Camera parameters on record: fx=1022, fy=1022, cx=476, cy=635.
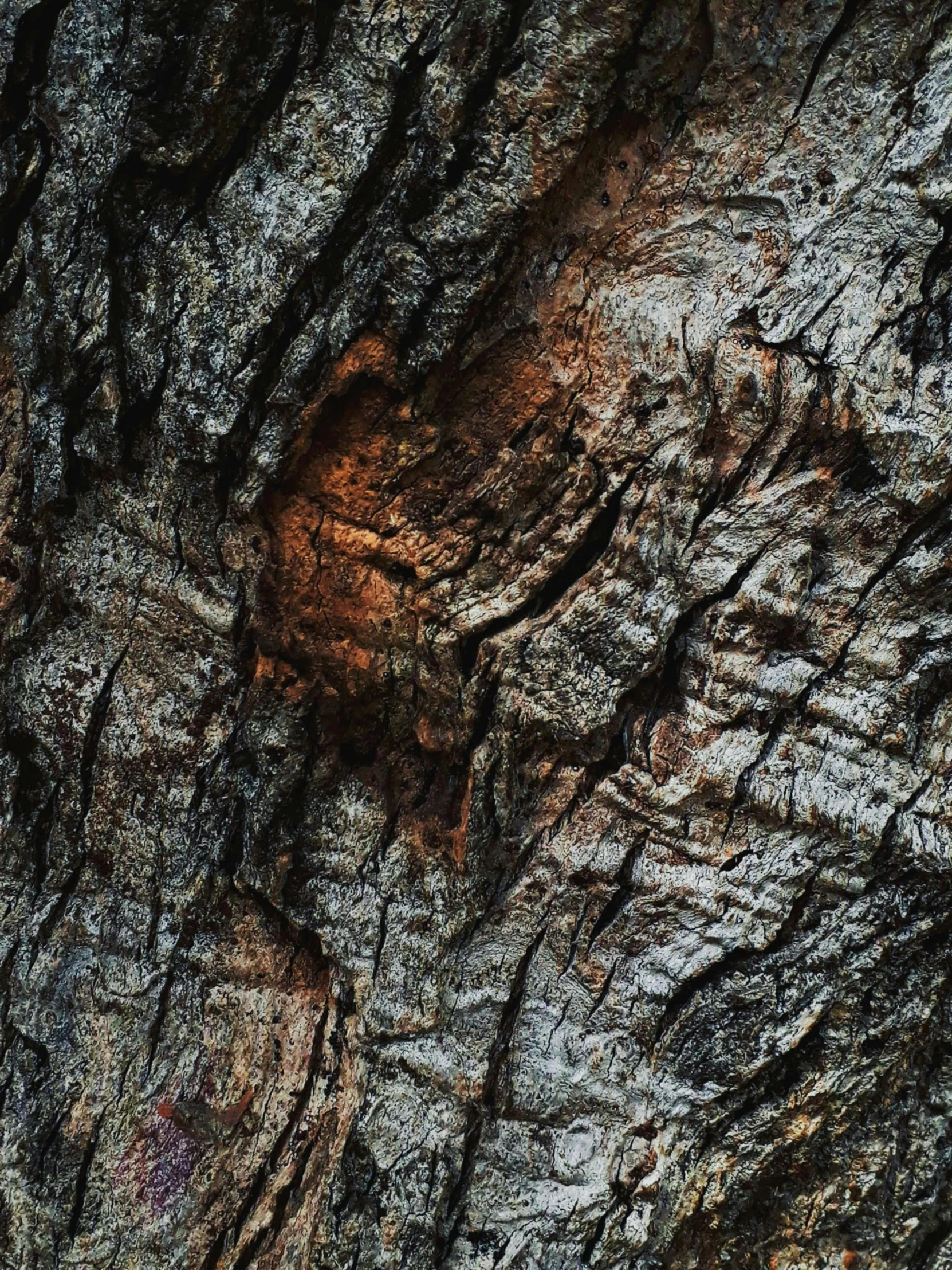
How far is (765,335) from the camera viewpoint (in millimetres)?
1449

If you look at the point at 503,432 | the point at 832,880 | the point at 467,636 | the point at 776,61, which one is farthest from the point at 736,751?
the point at 776,61

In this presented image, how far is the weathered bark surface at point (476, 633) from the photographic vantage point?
4.67 ft

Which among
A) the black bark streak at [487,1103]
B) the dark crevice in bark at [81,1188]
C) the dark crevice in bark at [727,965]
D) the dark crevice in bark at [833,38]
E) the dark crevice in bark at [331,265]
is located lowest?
the dark crevice in bark at [81,1188]

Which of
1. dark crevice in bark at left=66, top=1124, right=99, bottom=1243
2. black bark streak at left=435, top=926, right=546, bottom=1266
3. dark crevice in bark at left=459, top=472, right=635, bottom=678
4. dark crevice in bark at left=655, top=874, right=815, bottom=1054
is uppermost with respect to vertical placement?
dark crevice in bark at left=459, top=472, right=635, bottom=678

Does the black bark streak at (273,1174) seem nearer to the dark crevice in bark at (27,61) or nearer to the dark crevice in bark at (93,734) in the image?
the dark crevice in bark at (93,734)

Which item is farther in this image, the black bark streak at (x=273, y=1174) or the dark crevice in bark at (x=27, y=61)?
the black bark streak at (x=273, y=1174)

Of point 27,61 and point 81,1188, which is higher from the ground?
point 27,61

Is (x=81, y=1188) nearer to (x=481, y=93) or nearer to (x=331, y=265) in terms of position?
(x=331, y=265)

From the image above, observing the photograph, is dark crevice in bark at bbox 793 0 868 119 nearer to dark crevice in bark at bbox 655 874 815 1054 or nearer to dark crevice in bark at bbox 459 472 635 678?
dark crevice in bark at bbox 459 472 635 678

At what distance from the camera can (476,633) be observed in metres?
1.56

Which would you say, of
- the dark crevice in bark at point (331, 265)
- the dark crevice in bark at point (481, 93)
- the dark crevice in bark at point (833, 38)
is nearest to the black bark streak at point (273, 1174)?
the dark crevice in bark at point (331, 265)

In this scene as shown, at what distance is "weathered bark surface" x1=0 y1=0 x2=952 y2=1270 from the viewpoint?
4.67ft

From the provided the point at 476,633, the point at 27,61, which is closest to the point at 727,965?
the point at 476,633

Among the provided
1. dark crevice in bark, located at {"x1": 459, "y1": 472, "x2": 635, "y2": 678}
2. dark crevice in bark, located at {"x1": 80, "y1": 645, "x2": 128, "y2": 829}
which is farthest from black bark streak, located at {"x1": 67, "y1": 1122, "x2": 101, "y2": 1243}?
dark crevice in bark, located at {"x1": 459, "y1": 472, "x2": 635, "y2": 678}
